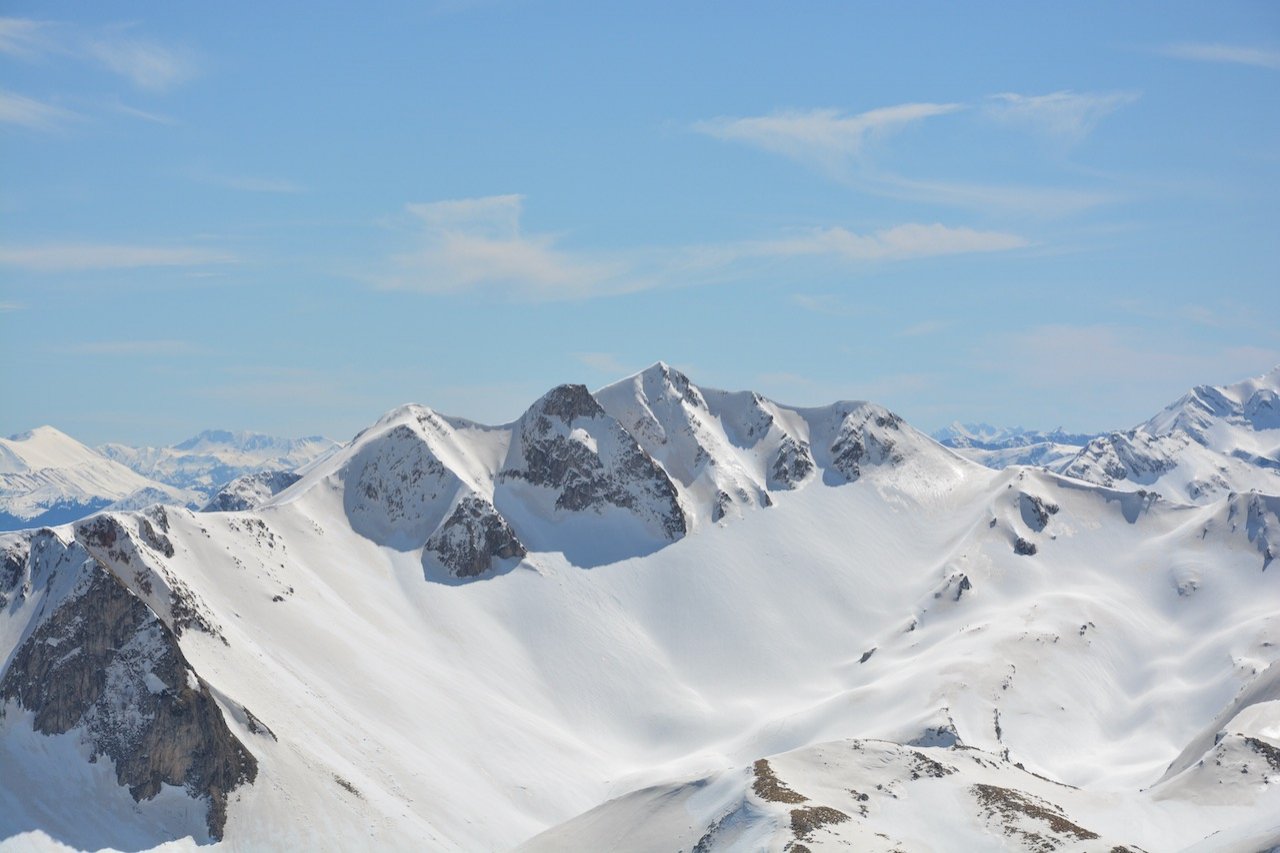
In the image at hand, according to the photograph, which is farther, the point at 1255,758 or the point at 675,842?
the point at 1255,758

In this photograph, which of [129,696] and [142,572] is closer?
[129,696]

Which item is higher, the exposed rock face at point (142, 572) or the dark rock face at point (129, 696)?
the exposed rock face at point (142, 572)

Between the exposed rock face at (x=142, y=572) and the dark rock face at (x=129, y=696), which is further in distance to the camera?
the exposed rock face at (x=142, y=572)

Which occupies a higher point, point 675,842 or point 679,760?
point 675,842

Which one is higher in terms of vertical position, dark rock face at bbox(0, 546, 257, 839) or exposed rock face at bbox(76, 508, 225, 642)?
exposed rock face at bbox(76, 508, 225, 642)

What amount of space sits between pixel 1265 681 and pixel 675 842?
112 meters

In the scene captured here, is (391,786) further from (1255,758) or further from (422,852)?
(1255,758)

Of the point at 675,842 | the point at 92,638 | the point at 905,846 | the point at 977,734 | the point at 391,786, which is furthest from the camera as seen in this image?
the point at 977,734

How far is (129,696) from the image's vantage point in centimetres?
14188

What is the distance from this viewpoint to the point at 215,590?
583 feet

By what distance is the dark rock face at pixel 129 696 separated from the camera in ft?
456

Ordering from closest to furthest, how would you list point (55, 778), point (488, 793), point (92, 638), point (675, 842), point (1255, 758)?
1. point (675, 842)
2. point (1255, 758)
3. point (55, 778)
4. point (92, 638)
5. point (488, 793)

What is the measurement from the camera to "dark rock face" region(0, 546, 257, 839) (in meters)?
139

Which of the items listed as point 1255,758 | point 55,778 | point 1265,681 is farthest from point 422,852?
point 1265,681
